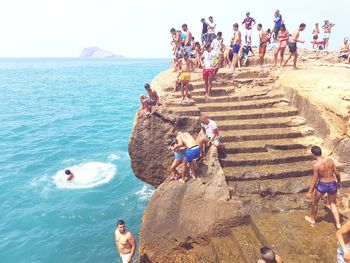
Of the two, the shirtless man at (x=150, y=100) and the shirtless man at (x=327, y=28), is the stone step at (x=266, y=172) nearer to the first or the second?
the shirtless man at (x=150, y=100)

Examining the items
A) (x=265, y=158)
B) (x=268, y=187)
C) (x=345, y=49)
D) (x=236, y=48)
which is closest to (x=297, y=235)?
(x=268, y=187)

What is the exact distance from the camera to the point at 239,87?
550 inches

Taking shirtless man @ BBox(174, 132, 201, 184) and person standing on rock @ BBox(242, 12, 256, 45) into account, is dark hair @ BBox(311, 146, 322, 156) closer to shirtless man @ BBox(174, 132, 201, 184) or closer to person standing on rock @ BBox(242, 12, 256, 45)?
shirtless man @ BBox(174, 132, 201, 184)

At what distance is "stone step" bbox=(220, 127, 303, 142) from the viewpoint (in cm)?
1043

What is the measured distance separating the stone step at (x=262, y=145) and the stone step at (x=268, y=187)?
1.41 meters

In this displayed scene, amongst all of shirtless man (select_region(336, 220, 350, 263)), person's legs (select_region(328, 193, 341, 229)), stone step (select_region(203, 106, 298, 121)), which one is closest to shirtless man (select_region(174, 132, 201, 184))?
stone step (select_region(203, 106, 298, 121))

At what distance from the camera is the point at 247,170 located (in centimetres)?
916

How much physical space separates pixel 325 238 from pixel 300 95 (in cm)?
626

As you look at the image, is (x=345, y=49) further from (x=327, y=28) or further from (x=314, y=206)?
(x=314, y=206)

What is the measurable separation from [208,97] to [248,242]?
7.16 meters

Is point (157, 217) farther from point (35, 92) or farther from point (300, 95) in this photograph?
point (35, 92)

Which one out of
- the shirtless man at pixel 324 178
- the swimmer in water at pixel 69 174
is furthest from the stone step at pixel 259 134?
the swimmer in water at pixel 69 174

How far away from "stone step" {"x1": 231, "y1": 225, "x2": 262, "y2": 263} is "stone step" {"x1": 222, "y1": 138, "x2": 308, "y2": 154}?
9.51 ft

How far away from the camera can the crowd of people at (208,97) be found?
6891 millimetres
